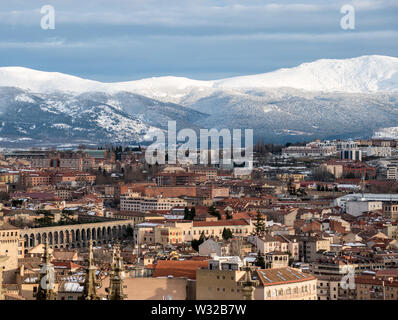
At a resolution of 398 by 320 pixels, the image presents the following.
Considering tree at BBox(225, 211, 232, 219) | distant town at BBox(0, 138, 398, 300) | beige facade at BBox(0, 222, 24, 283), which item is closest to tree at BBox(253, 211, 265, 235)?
distant town at BBox(0, 138, 398, 300)

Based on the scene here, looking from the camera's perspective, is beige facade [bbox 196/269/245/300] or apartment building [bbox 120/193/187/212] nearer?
beige facade [bbox 196/269/245/300]

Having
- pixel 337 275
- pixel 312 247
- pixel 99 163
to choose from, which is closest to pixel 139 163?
pixel 99 163


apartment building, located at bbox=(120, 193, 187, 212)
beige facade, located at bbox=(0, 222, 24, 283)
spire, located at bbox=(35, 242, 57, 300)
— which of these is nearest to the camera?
spire, located at bbox=(35, 242, 57, 300)

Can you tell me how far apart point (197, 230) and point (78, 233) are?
633 centimetres

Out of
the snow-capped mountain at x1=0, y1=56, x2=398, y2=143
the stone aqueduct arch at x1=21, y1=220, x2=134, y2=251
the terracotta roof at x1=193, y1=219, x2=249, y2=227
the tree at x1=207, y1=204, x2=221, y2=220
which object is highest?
the snow-capped mountain at x1=0, y1=56, x2=398, y2=143

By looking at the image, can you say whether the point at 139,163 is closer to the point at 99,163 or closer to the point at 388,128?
the point at 99,163

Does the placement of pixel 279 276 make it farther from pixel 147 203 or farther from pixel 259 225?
pixel 147 203

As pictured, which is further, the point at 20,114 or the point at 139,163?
the point at 20,114

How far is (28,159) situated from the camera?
337ft

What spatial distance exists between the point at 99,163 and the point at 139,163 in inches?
251

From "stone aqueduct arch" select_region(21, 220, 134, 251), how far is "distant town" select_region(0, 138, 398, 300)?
0.06 meters

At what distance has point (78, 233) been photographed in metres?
47.4

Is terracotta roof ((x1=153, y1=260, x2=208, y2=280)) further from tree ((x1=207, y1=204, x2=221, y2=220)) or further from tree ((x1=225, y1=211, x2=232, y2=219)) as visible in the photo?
tree ((x1=207, y1=204, x2=221, y2=220))

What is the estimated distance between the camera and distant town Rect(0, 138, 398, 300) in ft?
67.2
